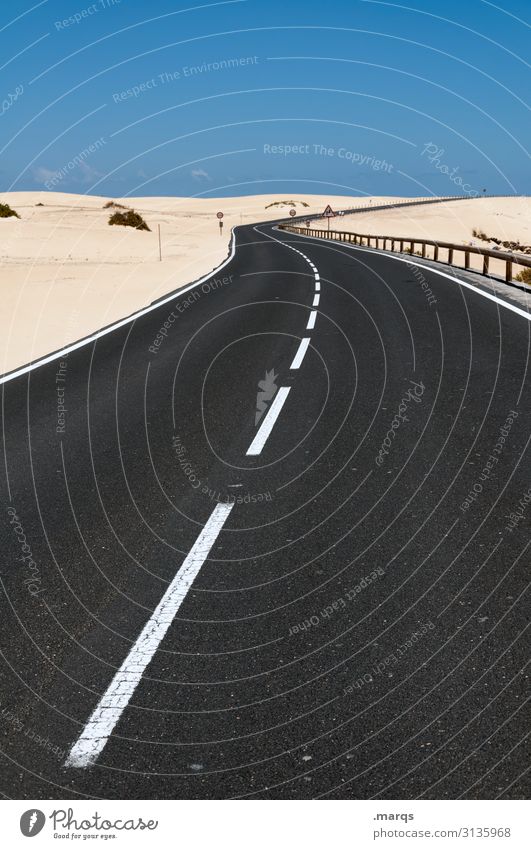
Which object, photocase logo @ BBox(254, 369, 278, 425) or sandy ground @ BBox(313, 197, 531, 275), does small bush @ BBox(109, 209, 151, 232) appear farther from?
photocase logo @ BBox(254, 369, 278, 425)

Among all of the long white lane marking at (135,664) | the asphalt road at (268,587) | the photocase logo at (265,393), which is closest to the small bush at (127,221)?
the photocase logo at (265,393)

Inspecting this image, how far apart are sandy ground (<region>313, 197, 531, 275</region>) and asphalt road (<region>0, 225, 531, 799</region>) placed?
196 ft

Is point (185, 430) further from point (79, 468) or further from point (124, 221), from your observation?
point (124, 221)

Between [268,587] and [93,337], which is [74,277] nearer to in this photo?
[93,337]

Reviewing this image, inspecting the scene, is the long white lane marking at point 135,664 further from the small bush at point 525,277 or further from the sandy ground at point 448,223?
the sandy ground at point 448,223

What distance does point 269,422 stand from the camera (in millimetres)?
9586

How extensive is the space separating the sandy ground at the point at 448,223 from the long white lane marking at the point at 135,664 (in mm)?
63747

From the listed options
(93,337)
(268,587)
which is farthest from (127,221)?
(268,587)

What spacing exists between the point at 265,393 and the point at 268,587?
5.92 metres

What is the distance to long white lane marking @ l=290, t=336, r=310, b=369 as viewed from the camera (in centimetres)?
1302

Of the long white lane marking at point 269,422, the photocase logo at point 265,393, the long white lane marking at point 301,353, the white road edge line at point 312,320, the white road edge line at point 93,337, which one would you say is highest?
the long white lane marking at point 269,422

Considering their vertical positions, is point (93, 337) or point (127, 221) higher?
point (93, 337)
